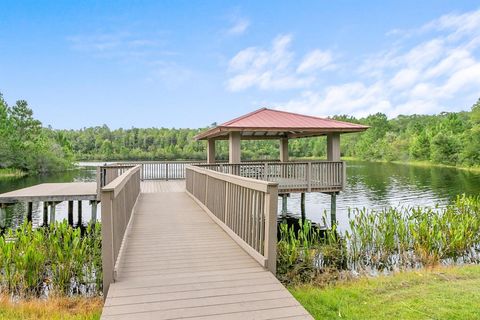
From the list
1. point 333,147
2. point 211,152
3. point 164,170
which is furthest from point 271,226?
point 164,170

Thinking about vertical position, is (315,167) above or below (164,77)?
below

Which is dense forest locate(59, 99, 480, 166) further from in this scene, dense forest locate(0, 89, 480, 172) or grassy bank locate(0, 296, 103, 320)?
grassy bank locate(0, 296, 103, 320)

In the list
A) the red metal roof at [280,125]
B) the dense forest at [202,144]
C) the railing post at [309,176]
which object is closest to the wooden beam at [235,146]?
the red metal roof at [280,125]

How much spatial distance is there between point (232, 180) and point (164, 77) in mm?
37385

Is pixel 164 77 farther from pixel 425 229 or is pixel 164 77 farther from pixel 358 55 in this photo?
pixel 425 229

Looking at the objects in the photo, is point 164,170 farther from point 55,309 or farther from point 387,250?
point 55,309

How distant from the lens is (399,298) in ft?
13.3

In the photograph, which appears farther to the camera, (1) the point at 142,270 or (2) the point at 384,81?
(2) the point at 384,81

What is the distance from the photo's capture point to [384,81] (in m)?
45.4

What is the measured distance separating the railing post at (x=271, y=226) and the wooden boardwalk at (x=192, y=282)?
15 centimetres

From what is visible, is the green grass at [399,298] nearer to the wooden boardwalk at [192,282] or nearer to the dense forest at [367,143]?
the wooden boardwalk at [192,282]

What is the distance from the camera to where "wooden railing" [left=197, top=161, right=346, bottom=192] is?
35.6ft

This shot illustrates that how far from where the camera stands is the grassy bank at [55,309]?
3.59 m

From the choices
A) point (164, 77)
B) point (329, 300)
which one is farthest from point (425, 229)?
point (164, 77)
